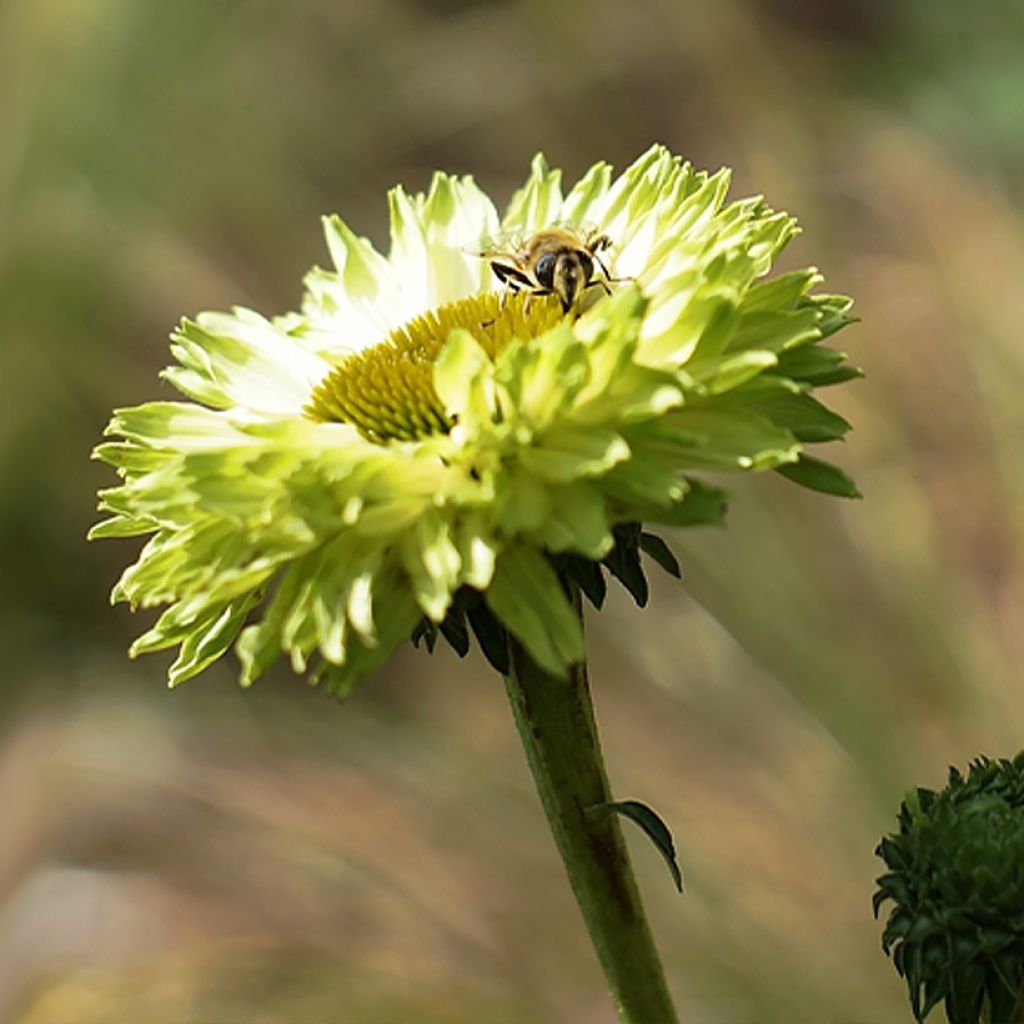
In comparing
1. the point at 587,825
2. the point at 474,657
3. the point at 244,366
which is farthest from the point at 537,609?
the point at 474,657

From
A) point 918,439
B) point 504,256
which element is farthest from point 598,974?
point 504,256

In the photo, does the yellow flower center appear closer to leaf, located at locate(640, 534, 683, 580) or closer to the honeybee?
the honeybee

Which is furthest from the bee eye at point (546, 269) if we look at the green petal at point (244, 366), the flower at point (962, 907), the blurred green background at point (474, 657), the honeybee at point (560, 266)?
the blurred green background at point (474, 657)

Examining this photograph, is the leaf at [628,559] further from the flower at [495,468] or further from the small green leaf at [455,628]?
the small green leaf at [455,628]

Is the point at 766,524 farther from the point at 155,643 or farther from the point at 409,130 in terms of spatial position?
the point at 409,130

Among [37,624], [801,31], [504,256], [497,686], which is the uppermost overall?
[801,31]

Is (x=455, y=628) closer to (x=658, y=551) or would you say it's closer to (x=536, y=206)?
(x=658, y=551)
